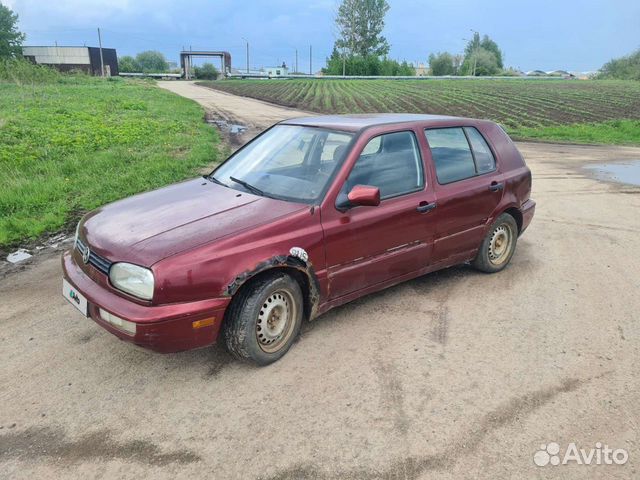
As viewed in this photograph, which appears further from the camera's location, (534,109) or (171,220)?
(534,109)

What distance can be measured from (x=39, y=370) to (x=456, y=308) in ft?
10.9

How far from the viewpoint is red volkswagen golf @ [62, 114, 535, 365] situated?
3191 millimetres

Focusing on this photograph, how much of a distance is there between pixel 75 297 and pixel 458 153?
349cm

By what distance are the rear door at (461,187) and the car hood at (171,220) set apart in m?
1.53

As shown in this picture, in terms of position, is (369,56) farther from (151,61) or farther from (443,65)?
(151,61)

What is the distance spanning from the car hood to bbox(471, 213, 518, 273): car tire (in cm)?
237

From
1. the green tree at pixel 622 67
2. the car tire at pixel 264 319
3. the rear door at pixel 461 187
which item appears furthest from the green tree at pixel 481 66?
the car tire at pixel 264 319

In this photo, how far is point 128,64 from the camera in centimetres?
12106

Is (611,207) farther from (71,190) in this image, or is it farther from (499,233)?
(71,190)

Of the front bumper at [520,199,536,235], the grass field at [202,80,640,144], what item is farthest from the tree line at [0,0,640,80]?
the front bumper at [520,199,536,235]

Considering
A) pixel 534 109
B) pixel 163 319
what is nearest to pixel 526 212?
pixel 163 319

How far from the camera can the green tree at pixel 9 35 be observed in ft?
257

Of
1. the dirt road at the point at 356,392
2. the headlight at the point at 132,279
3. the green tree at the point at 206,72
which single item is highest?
the headlight at the point at 132,279
